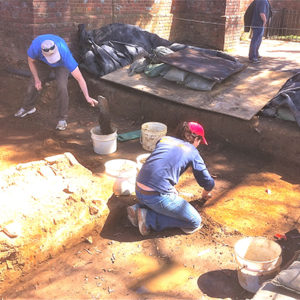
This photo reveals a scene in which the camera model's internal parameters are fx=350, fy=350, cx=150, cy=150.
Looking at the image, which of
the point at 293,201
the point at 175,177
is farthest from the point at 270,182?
the point at 175,177

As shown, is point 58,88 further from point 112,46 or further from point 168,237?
point 168,237

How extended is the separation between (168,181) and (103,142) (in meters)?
2.11

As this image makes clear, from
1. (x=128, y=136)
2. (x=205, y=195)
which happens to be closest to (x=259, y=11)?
(x=128, y=136)

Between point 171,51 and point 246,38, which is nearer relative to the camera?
point 171,51

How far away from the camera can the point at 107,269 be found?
3.44 metres

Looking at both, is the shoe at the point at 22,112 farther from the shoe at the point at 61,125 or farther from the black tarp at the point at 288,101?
the black tarp at the point at 288,101

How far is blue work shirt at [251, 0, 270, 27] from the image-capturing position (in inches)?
323

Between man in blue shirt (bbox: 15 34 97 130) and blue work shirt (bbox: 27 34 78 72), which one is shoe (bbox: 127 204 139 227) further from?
blue work shirt (bbox: 27 34 78 72)

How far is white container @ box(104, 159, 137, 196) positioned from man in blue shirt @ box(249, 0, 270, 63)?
510 cm

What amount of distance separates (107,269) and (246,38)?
1012 cm

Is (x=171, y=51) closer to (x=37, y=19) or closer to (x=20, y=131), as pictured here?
(x=37, y=19)

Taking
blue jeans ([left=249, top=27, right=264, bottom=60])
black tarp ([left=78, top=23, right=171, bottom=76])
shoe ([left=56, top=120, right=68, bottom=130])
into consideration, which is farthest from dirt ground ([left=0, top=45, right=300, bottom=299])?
blue jeans ([left=249, top=27, right=264, bottom=60])

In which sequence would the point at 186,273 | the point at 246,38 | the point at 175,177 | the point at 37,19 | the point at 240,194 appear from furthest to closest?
the point at 246,38 < the point at 37,19 < the point at 240,194 < the point at 175,177 < the point at 186,273

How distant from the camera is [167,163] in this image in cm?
368
